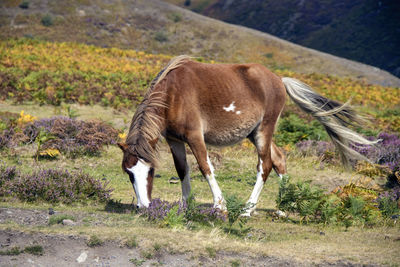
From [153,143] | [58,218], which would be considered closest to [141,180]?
[153,143]

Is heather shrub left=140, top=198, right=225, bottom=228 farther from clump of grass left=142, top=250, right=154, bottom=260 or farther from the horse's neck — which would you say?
clump of grass left=142, top=250, right=154, bottom=260

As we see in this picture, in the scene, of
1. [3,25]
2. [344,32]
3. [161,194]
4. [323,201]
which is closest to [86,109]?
[161,194]

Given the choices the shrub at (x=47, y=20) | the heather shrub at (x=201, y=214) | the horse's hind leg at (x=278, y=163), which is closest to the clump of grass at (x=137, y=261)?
the heather shrub at (x=201, y=214)

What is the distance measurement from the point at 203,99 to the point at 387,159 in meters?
8.64

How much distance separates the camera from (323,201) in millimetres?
8273

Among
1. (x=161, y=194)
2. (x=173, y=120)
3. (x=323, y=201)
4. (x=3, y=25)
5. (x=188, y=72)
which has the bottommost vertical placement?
(x=3, y=25)

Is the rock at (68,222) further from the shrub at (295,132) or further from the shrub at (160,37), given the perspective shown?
the shrub at (160,37)

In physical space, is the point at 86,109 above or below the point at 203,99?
below

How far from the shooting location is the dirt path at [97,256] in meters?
5.60

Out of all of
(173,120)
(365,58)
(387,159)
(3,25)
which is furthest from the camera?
(365,58)

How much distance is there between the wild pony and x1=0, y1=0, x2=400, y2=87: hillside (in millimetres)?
49235

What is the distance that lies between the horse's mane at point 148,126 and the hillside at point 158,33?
5176cm

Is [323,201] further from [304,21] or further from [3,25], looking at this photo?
[304,21]

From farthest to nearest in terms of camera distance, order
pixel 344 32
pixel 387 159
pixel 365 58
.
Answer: pixel 344 32, pixel 365 58, pixel 387 159
